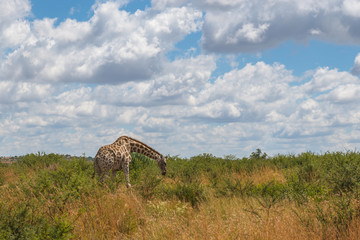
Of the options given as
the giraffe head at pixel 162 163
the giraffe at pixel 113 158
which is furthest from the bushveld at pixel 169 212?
the giraffe head at pixel 162 163

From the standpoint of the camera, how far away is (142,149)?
1616 cm

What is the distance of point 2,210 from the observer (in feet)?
22.3

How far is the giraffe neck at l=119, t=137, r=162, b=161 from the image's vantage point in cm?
1559

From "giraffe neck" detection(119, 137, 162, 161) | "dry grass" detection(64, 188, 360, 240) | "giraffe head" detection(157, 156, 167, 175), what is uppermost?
"giraffe neck" detection(119, 137, 162, 161)

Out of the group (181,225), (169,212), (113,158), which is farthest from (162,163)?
(181,225)

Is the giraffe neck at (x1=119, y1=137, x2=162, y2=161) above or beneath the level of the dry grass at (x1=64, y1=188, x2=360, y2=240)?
above

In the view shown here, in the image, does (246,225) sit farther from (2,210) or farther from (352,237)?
(2,210)

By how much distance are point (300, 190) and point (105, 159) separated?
22.2 feet

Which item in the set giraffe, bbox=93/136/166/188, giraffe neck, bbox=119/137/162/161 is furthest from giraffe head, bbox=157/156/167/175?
giraffe, bbox=93/136/166/188

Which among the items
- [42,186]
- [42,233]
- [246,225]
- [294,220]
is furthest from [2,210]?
[294,220]

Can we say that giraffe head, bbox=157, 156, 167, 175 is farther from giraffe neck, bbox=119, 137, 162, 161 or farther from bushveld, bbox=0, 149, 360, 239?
bushveld, bbox=0, 149, 360, 239

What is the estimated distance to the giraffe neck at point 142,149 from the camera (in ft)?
51.1

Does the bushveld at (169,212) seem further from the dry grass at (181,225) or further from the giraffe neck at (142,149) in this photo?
the giraffe neck at (142,149)

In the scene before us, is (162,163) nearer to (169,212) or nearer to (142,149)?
(142,149)
